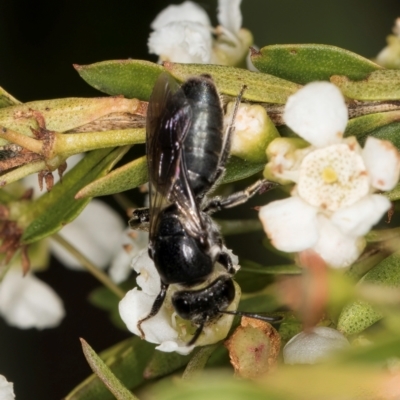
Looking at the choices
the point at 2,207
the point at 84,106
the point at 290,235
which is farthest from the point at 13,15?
the point at 290,235

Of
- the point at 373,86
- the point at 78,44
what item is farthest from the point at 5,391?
the point at 78,44

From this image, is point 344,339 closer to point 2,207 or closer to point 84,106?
point 84,106

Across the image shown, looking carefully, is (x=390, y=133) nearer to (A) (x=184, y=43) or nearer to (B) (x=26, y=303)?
(A) (x=184, y=43)

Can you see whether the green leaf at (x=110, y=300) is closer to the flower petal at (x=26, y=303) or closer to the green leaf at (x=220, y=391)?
the flower petal at (x=26, y=303)

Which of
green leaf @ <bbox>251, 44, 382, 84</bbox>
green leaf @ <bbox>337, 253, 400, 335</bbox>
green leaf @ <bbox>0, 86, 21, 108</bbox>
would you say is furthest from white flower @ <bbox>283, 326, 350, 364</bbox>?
green leaf @ <bbox>0, 86, 21, 108</bbox>

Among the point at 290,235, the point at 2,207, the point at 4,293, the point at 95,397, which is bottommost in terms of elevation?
the point at 4,293

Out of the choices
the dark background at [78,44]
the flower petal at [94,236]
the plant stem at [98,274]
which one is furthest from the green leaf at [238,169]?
the dark background at [78,44]
